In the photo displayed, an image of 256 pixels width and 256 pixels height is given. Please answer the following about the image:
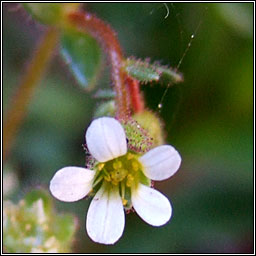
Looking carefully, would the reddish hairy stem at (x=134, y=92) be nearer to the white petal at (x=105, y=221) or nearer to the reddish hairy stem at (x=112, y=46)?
the reddish hairy stem at (x=112, y=46)

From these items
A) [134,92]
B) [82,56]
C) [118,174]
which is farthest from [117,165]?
[82,56]

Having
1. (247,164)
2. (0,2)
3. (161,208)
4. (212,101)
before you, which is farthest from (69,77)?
(161,208)

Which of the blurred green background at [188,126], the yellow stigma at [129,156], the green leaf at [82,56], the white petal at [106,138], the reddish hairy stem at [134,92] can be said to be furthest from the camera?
the blurred green background at [188,126]

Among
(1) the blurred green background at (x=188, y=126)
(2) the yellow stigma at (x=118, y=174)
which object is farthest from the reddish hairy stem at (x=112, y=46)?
(1) the blurred green background at (x=188, y=126)

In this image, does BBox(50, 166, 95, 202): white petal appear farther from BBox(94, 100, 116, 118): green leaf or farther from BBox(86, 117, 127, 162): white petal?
BBox(94, 100, 116, 118): green leaf

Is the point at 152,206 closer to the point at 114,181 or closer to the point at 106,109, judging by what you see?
the point at 114,181
